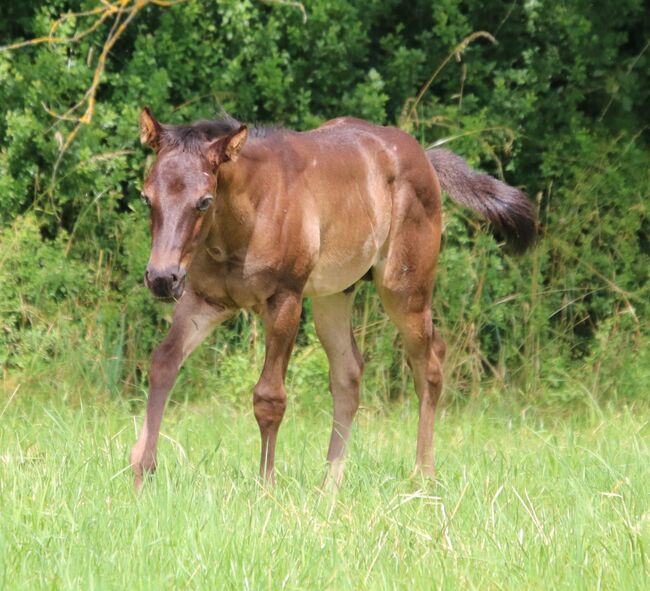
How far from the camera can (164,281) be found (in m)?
5.47

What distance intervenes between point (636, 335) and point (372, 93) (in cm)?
243

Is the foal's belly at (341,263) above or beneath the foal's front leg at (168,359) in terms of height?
above

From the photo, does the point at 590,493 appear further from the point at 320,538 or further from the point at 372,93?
the point at 372,93

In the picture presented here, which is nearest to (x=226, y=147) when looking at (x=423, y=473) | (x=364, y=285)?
(x=423, y=473)

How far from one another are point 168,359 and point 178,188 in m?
0.84

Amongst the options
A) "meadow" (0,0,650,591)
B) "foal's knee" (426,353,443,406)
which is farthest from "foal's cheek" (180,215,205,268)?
"foal's knee" (426,353,443,406)

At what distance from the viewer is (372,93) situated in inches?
387

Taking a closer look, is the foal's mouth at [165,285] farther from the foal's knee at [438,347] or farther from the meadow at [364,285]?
the foal's knee at [438,347]

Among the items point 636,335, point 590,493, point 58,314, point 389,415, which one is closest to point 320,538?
point 590,493

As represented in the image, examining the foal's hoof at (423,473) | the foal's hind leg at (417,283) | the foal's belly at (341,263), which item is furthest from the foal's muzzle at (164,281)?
the foal's hind leg at (417,283)

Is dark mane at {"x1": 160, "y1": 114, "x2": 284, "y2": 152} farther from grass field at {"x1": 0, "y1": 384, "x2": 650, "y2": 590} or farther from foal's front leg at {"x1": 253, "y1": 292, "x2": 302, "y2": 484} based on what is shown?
grass field at {"x1": 0, "y1": 384, "x2": 650, "y2": 590}

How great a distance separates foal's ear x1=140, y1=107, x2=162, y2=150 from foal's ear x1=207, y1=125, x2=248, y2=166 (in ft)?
0.74

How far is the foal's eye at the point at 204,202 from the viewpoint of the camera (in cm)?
568

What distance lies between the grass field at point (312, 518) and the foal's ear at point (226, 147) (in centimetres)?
115
